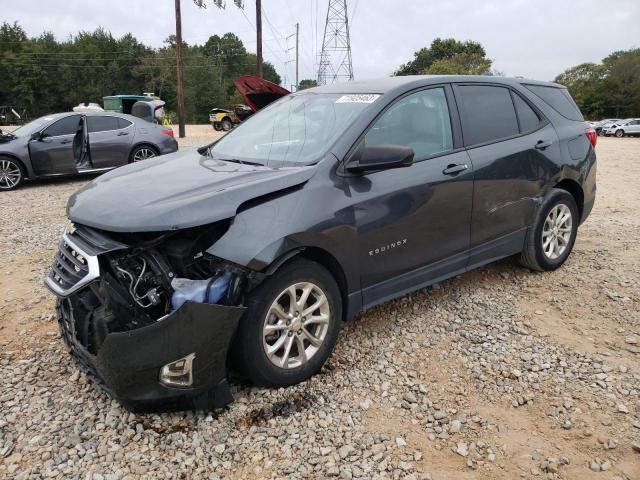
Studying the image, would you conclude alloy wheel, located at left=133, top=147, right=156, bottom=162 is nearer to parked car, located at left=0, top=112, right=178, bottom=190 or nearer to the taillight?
parked car, located at left=0, top=112, right=178, bottom=190

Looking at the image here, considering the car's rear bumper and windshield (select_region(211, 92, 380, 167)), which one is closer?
the car's rear bumper

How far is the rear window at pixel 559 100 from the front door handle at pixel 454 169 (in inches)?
57.8

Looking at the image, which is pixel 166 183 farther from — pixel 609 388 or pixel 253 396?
pixel 609 388

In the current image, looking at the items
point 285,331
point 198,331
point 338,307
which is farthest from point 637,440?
point 198,331

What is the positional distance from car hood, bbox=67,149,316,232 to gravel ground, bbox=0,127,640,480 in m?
1.03

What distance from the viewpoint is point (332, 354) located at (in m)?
3.28

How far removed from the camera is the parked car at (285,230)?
2453 millimetres

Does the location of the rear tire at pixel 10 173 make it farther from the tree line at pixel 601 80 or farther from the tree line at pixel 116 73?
the tree line at pixel 116 73

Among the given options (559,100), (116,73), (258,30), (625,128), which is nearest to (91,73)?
(116,73)

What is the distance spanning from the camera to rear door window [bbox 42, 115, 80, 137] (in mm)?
9601

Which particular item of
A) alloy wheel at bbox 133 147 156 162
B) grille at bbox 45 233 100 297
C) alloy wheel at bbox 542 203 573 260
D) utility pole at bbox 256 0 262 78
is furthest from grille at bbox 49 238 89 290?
utility pole at bbox 256 0 262 78

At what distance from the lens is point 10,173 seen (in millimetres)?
9312

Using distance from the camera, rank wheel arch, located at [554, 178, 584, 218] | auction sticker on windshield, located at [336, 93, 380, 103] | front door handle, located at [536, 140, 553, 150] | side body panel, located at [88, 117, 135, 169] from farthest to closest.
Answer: side body panel, located at [88, 117, 135, 169] < wheel arch, located at [554, 178, 584, 218] < front door handle, located at [536, 140, 553, 150] < auction sticker on windshield, located at [336, 93, 380, 103]

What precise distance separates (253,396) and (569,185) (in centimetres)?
354
